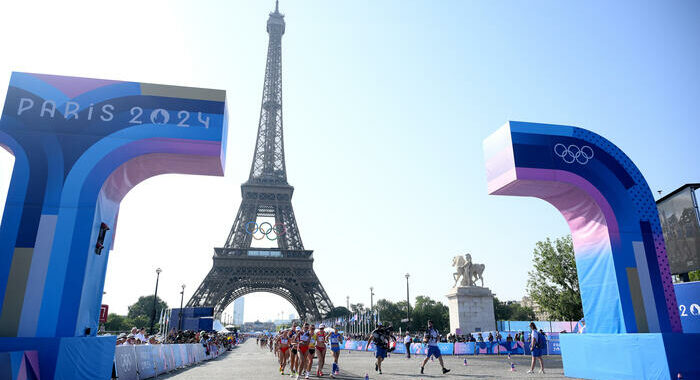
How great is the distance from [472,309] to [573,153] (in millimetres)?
18706

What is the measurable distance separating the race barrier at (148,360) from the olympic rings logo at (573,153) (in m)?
13.6

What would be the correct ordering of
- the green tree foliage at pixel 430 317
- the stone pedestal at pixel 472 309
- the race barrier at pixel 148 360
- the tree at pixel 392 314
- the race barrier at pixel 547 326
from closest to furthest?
1. the race barrier at pixel 148 360
2. the stone pedestal at pixel 472 309
3. the race barrier at pixel 547 326
4. the green tree foliage at pixel 430 317
5. the tree at pixel 392 314

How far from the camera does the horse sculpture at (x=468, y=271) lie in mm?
29797

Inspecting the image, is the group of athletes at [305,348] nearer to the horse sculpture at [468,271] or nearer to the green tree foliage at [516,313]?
the horse sculpture at [468,271]

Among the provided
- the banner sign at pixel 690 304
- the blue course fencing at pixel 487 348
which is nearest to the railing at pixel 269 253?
the blue course fencing at pixel 487 348

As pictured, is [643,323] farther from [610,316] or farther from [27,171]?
[27,171]

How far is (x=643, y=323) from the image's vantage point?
1180 cm

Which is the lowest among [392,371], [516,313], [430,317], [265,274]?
[392,371]

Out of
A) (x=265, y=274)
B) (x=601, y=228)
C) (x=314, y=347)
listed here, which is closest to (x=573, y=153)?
(x=601, y=228)

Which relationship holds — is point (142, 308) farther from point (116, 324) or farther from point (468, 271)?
point (468, 271)

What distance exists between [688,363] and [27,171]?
53.7 ft

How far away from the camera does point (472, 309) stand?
96.2ft

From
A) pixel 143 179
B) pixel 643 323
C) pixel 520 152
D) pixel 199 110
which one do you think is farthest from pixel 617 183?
pixel 143 179

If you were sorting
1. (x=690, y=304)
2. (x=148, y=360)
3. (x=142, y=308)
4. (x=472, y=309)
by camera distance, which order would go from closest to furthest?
(x=148, y=360), (x=690, y=304), (x=472, y=309), (x=142, y=308)
